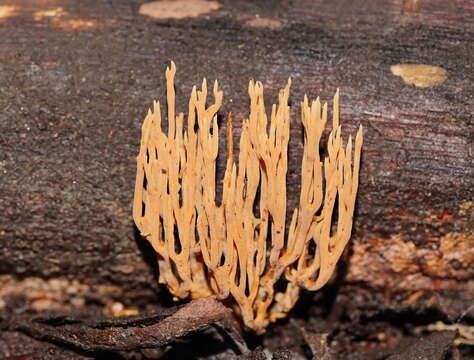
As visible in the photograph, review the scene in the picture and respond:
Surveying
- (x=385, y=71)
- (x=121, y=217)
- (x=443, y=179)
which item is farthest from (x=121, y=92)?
(x=443, y=179)

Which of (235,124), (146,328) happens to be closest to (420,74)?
(235,124)

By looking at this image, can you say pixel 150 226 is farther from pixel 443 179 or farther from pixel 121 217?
pixel 443 179

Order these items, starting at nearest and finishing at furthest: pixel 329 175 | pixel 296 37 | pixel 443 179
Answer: pixel 329 175 → pixel 443 179 → pixel 296 37

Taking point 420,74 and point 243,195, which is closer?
point 243,195

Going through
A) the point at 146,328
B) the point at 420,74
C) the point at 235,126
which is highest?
the point at 420,74

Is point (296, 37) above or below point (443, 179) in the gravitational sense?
above

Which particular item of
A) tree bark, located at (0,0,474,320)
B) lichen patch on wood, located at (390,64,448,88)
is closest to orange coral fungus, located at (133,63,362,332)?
tree bark, located at (0,0,474,320)

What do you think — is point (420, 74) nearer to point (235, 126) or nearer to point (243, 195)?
point (235, 126)

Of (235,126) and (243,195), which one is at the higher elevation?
(235,126)
